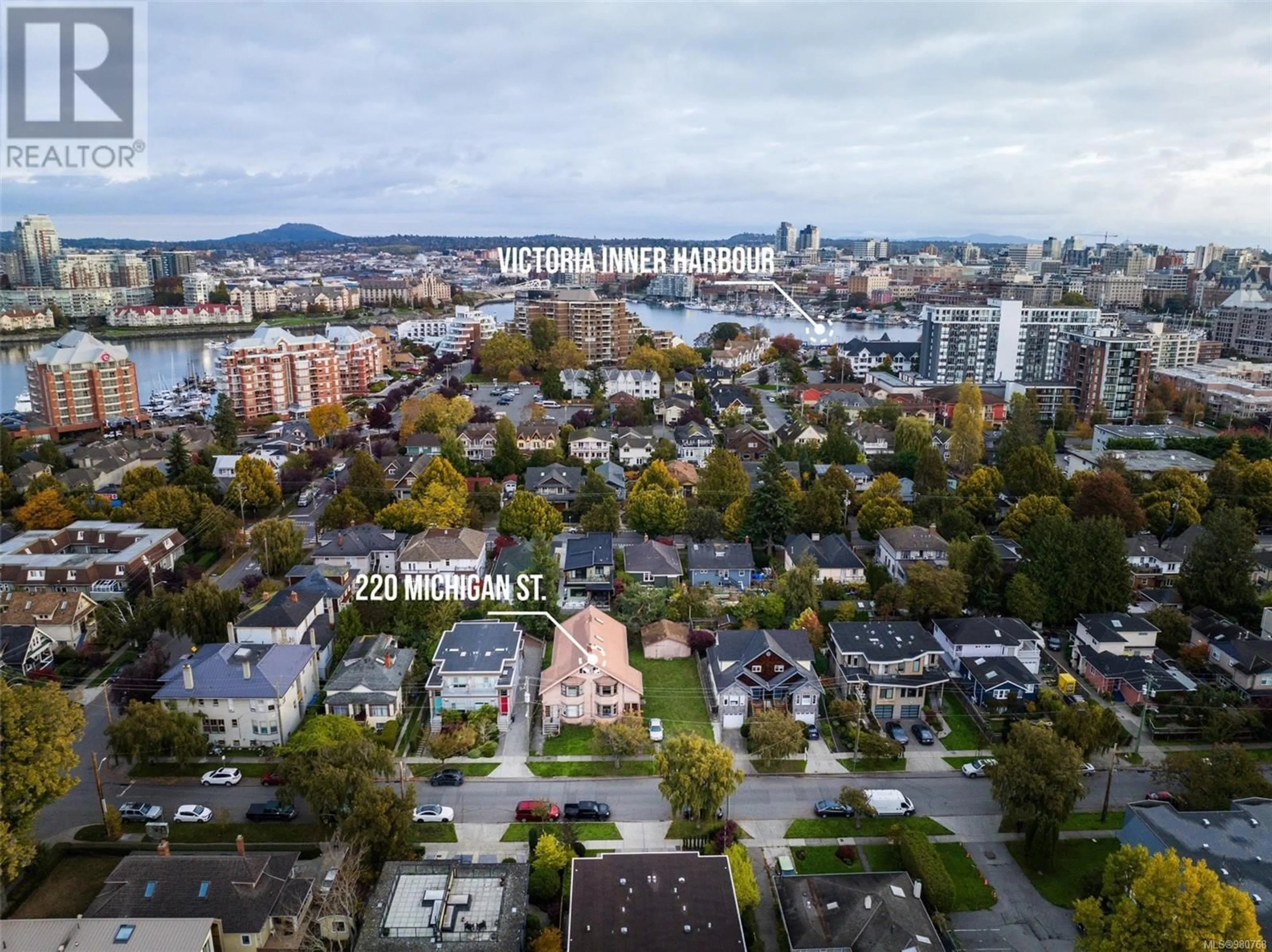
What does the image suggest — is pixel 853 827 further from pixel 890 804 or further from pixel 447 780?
pixel 447 780

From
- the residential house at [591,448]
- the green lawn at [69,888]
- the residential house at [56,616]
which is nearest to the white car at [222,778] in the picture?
the green lawn at [69,888]

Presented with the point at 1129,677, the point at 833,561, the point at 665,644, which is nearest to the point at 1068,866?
the point at 1129,677

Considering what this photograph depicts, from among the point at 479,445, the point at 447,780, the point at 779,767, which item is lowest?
the point at 447,780

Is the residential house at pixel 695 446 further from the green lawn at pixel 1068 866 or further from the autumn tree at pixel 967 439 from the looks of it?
the green lawn at pixel 1068 866

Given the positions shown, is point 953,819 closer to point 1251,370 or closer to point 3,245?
point 1251,370

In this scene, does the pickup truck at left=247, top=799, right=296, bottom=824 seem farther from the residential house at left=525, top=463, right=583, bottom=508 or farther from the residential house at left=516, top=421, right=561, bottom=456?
the residential house at left=516, top=421, right=561, bottom=456

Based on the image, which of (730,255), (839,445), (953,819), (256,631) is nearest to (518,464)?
(839,445)
